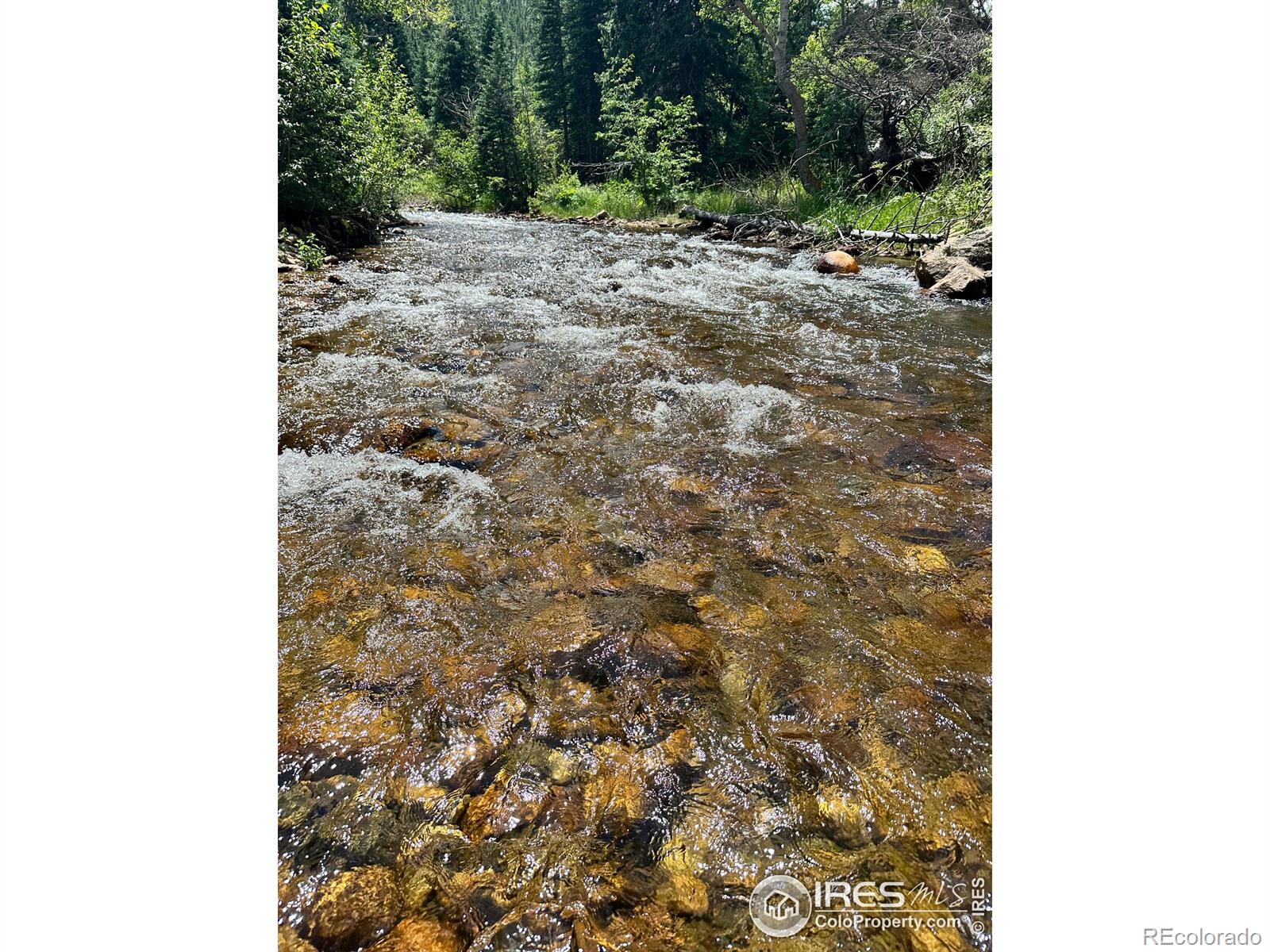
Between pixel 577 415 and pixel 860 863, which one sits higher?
pixel 577 415

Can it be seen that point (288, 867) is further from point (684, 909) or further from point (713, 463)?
point (713, 463)

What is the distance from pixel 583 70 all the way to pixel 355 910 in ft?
98.6

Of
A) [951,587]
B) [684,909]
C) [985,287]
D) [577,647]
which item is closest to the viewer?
[684,909]

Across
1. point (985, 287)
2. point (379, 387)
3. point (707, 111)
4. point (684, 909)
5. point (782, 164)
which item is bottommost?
point (684, 909)

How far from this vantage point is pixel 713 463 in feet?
8.70

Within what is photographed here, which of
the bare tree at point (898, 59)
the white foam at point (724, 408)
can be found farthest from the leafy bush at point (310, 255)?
the bare tree at point (898, 59)

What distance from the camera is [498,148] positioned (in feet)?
72.4

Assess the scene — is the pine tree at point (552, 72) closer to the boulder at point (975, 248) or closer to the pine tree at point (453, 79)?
the pine tree at point (453, 79)

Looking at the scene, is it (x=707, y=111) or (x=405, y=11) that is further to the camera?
(x=707, y=111)

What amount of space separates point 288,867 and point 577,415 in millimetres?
2302

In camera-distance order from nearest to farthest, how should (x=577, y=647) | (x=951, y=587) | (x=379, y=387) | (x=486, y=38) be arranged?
(x=577, y=647), (x=951, y=587), (x=379, y=387), (x=486, y=38)

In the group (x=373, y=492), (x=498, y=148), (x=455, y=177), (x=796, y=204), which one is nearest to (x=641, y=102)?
(x=498, y=148)

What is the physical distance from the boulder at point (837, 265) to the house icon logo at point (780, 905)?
7.73m

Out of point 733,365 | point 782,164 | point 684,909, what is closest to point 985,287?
point 733,365
